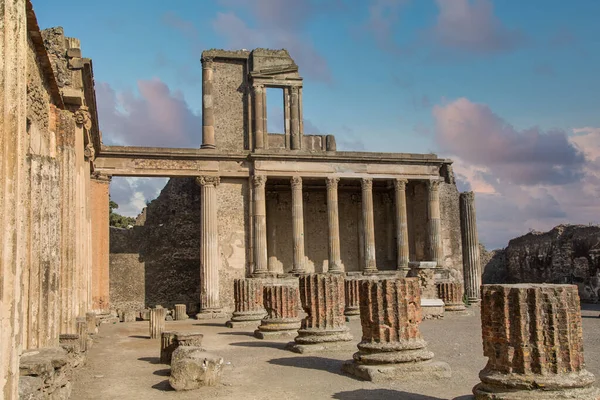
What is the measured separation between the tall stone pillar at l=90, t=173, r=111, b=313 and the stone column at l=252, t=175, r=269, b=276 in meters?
5.39

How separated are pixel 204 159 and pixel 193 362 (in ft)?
52.1

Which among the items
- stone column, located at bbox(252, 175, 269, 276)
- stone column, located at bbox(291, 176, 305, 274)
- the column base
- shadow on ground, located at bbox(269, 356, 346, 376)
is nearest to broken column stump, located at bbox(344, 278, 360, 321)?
stone column, located at bbox(252, 175, 269, 276)

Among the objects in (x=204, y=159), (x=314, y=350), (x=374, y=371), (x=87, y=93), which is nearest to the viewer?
(x=374, y=371)

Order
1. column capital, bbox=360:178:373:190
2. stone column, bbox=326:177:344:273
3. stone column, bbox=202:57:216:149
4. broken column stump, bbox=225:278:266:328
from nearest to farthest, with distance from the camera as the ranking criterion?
1. broken column stump, bbox=225:278:266:328
2. stone column, bbox=326:177:344:273
3. stone column, bbox=202:57:216:149
4. column capital, bbox=360:178:373:190

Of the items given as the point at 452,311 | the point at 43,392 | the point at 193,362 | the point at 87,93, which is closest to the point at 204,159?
the point at 87,93

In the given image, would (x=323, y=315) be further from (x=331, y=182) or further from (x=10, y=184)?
(x=331, y=182)

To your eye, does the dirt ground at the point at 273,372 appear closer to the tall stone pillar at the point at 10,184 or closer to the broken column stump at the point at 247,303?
the broken column stump at the point at 247,303

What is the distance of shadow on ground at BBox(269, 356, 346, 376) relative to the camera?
908 centimetres

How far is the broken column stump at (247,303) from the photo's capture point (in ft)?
54.9

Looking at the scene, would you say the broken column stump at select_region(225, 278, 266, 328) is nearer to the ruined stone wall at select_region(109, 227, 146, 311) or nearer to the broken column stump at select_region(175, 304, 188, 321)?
the broken column stump at select_region(175, 304, 188, 321)

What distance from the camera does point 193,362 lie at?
8039 mm

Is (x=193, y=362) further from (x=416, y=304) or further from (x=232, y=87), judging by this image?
(x=232, y=87)

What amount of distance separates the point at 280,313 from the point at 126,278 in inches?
514

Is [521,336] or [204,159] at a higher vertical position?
[204,159]
